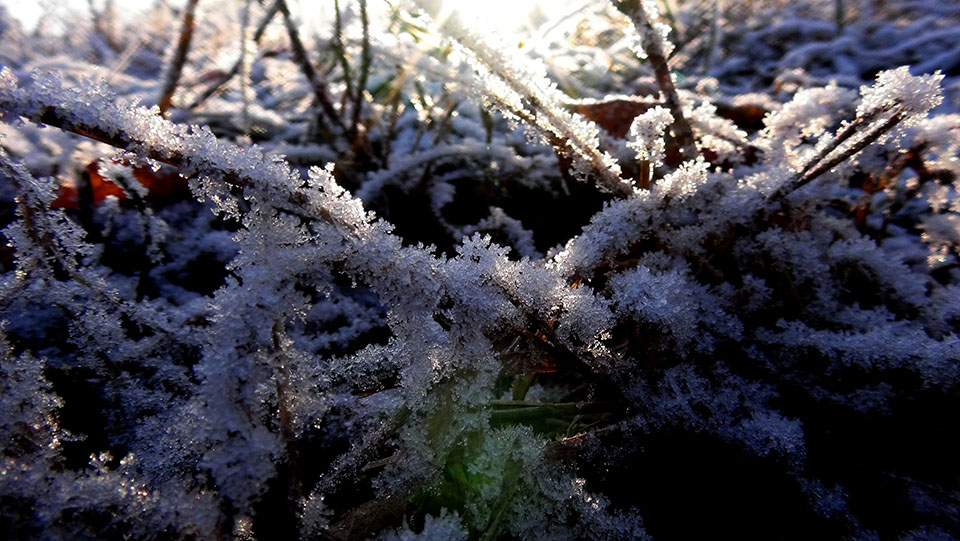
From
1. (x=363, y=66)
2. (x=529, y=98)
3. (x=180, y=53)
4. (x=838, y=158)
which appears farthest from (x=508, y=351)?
(x=180, y=53)

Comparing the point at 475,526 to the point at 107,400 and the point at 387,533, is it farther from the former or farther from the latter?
the point at 107,400

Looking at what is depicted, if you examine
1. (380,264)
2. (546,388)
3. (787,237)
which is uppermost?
(380,264)

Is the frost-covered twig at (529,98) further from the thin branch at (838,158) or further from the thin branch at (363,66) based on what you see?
the thin branch at (363,66)

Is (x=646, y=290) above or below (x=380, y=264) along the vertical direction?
below

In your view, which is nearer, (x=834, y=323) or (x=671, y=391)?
(x=671, y=391)

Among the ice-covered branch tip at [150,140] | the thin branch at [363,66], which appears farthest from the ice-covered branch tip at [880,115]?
the thin branch at [363,66]

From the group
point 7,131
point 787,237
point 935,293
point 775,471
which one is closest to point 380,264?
point 775,471

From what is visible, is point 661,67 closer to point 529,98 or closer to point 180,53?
point 529,98
